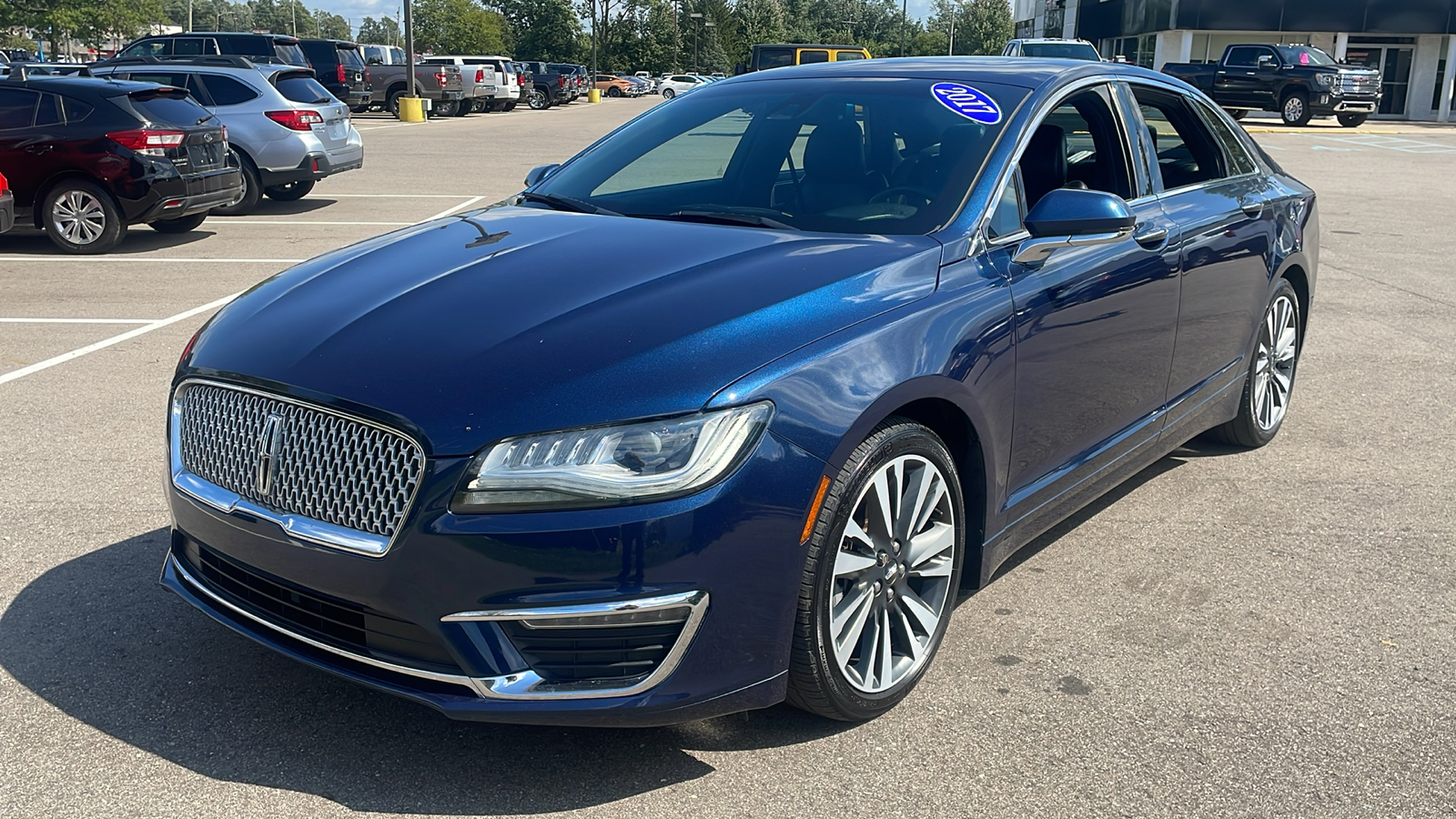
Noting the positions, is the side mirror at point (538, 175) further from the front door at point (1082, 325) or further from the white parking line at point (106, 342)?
the white parking line at point (106, 342)

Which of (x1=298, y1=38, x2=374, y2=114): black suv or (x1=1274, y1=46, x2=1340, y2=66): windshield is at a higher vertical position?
(x1=1274, y1=46, x2=1340, y2=66): windshield

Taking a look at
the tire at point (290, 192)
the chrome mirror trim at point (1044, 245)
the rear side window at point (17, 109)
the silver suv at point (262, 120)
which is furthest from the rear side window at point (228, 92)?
the chrome mirror trim at point (1044, 245)

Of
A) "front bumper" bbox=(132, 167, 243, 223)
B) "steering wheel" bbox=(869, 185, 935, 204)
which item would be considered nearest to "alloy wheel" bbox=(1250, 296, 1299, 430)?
"steering wheel" bbox=(869, 185, 935, 204)

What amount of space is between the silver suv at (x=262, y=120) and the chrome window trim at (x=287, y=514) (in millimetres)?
11153

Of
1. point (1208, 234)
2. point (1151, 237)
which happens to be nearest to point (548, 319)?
point (1151, 237)

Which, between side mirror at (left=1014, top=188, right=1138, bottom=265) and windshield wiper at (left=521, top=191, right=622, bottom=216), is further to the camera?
windshield wiper at (left=521, top=191, right=622, bottom=216)

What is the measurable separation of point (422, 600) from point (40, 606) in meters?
1.84

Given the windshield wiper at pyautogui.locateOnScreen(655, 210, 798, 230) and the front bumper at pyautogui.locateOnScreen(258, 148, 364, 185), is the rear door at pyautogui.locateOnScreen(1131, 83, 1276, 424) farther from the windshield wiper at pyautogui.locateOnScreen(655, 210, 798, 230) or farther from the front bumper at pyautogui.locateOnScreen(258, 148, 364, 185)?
the front bumper at pyautogui.locateOnScreen(258, 148, 364, 185)

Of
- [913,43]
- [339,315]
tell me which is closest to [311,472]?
[339,315]

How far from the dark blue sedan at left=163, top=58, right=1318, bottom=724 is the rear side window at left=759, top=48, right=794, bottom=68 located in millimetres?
29666

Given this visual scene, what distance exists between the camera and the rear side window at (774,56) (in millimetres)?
33050

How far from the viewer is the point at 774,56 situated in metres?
33.6

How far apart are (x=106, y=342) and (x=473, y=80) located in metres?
34.2

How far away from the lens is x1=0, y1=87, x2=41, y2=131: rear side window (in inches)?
444
